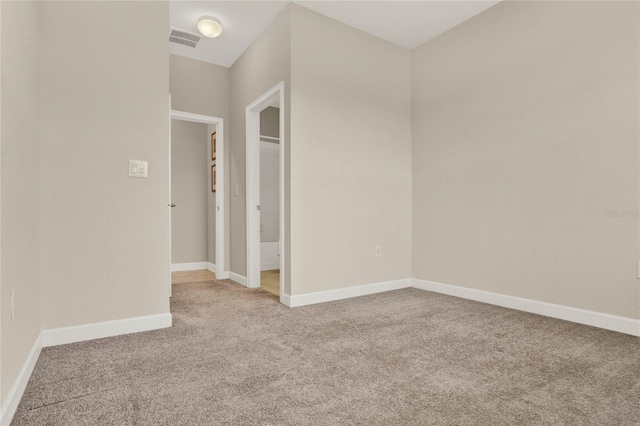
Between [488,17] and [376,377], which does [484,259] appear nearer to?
[376,377]

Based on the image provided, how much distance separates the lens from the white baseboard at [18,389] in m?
1.31

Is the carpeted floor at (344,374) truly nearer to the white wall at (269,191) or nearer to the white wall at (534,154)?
the white wall at (534,154)

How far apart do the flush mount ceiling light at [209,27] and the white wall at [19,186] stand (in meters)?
1.53

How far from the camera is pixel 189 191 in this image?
17.1 feet

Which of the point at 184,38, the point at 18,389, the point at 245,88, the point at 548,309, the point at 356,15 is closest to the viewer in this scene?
the point at 18,389

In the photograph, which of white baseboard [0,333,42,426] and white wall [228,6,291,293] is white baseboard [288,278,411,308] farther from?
white baseboard [0,333,42,426]

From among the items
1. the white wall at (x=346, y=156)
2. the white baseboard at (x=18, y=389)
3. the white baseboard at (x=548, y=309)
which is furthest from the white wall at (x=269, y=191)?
the white baseboard at (x=18, y=389)

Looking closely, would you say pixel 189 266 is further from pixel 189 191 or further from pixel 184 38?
pixel 184 38

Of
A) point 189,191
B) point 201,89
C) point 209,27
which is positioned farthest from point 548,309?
point 189,191

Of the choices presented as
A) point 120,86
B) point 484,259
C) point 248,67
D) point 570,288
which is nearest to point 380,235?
point 484,259

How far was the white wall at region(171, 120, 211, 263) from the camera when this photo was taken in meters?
5.10

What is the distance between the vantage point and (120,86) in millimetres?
2355

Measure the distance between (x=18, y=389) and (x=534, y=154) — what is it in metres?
3.61

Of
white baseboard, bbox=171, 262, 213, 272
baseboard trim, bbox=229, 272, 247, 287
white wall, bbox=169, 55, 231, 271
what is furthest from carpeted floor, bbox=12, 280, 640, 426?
white baseboard, bbox=171, 262, 213, 272
